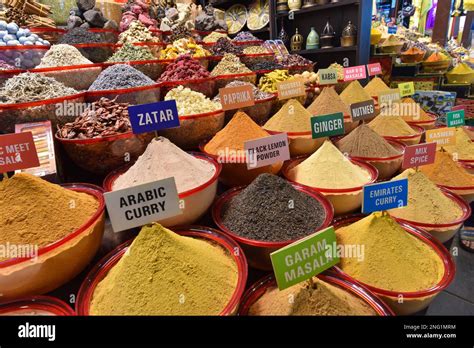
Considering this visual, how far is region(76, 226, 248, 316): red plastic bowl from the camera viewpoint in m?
0.64

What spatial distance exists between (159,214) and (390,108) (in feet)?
4.91

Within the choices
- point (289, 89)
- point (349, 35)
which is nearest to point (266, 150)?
point (289, 89)

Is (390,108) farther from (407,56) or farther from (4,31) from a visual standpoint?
(4,31)

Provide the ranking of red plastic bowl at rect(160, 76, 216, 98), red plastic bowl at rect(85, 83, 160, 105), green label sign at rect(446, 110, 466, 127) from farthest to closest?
green label sign at rect(446, 110, 466, 127) → red plastic bowl at rect(160, 76, 216, 98) → red plastic bowl at rect(85, 83, 160, 105)

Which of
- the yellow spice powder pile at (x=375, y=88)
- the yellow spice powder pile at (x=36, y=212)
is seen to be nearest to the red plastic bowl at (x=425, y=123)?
the yellow spice powder pile at (x=375, y=88)

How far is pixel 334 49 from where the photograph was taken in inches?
118

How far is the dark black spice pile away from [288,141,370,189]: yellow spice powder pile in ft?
0.44

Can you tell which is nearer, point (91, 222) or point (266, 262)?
point (91, 222)

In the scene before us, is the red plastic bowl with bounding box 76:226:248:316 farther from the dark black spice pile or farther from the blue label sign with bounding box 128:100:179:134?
the blue label sign with bounding box 128:100:179:134

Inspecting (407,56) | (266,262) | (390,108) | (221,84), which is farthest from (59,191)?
(407,56)

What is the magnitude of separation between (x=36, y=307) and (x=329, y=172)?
3.21 ft

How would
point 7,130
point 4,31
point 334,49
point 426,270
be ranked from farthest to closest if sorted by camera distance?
point 334,49 < point 4,31 < point 7,130 < point 426,270

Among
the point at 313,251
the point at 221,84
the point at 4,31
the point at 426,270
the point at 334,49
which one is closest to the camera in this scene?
the point at 313,251

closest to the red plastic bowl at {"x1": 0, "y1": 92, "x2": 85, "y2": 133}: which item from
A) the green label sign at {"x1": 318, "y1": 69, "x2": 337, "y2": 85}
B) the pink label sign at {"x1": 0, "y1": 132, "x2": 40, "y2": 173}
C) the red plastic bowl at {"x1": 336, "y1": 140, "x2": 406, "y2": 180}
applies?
the pink label sign at {"x1": 0, "y1": 132, "x2": 40, "y2": 173}
